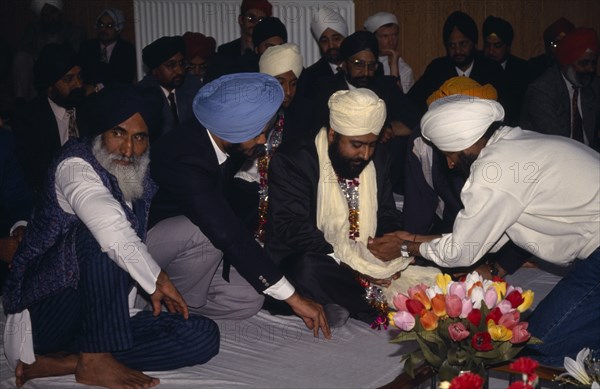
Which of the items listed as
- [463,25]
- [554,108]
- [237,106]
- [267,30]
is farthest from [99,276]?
[463,25]

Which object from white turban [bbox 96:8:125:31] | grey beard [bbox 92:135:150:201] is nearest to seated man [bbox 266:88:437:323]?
grey beard [bbox 92:135:150:201]

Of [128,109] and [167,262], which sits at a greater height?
[128,109]

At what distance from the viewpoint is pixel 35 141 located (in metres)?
5.66

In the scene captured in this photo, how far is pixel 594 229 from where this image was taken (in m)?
3.40

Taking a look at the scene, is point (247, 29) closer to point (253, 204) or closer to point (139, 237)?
point (253, 204)

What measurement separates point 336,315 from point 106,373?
3.86ft

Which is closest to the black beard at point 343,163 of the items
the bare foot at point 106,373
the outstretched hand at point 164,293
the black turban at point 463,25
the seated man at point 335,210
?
the seated man at point 335,210

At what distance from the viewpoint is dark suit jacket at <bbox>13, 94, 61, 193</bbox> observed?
5617 millimetres

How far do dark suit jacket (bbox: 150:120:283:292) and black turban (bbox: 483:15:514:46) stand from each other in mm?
4165

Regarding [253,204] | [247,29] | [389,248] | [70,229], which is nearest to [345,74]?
[247,29]

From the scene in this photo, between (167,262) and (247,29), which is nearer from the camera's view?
(167,262)

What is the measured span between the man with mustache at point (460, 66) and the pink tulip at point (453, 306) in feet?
14.3

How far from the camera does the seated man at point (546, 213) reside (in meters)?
3.33

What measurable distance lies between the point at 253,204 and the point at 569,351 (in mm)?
2058
